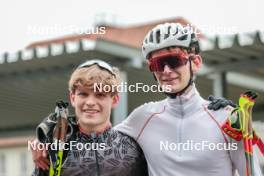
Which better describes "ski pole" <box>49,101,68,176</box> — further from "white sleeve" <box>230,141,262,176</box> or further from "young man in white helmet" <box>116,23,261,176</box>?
"white sleeve" <box>230,141,262,176</box>

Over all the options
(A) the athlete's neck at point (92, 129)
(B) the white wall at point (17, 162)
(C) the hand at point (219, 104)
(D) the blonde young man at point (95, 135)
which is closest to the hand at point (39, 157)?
(D) the blonde young man at point (95, 135)

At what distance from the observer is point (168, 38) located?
3.71 metres

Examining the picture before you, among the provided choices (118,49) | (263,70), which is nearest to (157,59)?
(118,49)

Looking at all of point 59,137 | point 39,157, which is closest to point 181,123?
point 59,137

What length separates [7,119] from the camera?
25.1 metres

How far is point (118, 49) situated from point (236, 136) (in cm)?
1257

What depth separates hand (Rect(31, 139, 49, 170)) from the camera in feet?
12.1

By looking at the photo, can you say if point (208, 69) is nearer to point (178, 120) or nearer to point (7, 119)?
point (7, 119)

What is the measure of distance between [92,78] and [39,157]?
0.48m

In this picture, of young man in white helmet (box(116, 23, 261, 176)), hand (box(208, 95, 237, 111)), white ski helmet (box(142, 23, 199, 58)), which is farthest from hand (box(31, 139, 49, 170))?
hand (box(208, 95, 237, 111))

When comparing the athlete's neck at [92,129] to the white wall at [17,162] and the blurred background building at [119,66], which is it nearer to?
the blurred background building at [119,66]

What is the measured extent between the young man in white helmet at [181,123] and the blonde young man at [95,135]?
0.10m

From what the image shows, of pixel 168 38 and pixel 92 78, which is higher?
pixel 168 38

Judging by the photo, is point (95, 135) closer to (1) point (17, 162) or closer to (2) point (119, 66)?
(2) point (119, 66)
